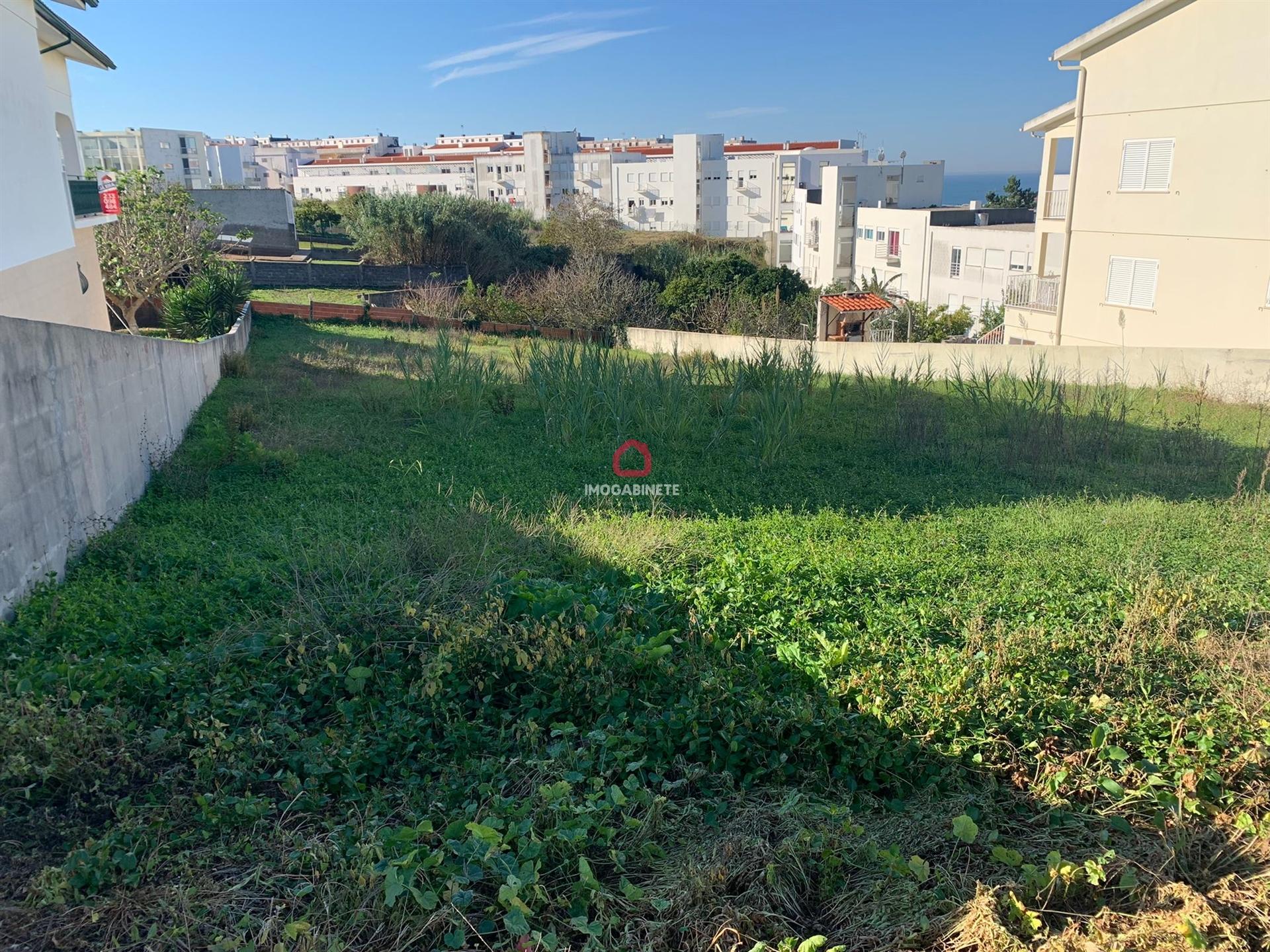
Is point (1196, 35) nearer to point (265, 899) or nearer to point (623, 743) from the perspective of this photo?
point (623, 743)

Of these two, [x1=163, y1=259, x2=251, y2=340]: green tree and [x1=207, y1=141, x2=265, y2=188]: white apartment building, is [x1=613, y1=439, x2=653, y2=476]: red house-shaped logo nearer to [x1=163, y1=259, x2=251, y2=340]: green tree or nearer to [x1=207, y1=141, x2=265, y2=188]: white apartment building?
[x1=163, y1=259, x2=251, y2=340]: green tree

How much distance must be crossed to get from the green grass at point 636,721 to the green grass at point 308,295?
17511 millimetres

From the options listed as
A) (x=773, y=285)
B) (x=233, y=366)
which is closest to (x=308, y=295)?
(x=233, y=366)

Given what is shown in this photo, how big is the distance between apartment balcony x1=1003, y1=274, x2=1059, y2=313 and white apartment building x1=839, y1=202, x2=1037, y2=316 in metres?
6.01

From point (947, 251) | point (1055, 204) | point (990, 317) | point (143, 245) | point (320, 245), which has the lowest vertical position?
point (990, 317)

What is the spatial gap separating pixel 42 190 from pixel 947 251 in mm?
29860

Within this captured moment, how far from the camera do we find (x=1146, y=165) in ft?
57.3

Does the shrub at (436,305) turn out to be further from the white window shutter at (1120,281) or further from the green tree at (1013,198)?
the green tree at (1013,198)

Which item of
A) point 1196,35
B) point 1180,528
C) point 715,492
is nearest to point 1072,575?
point 1180,528

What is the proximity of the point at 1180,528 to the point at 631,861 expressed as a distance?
5.36 metres

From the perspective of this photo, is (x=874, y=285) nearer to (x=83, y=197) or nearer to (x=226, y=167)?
(x=83, y=197)

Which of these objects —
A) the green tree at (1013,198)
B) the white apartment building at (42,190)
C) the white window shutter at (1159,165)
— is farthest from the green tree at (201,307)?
the green tree at (1013,198)

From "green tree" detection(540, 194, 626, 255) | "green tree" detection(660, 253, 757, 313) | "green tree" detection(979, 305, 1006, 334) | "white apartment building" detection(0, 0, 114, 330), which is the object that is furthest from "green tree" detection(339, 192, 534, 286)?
"green tree" detection(979, 305, 1006, 334)

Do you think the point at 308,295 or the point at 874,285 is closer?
the point at 308,295
